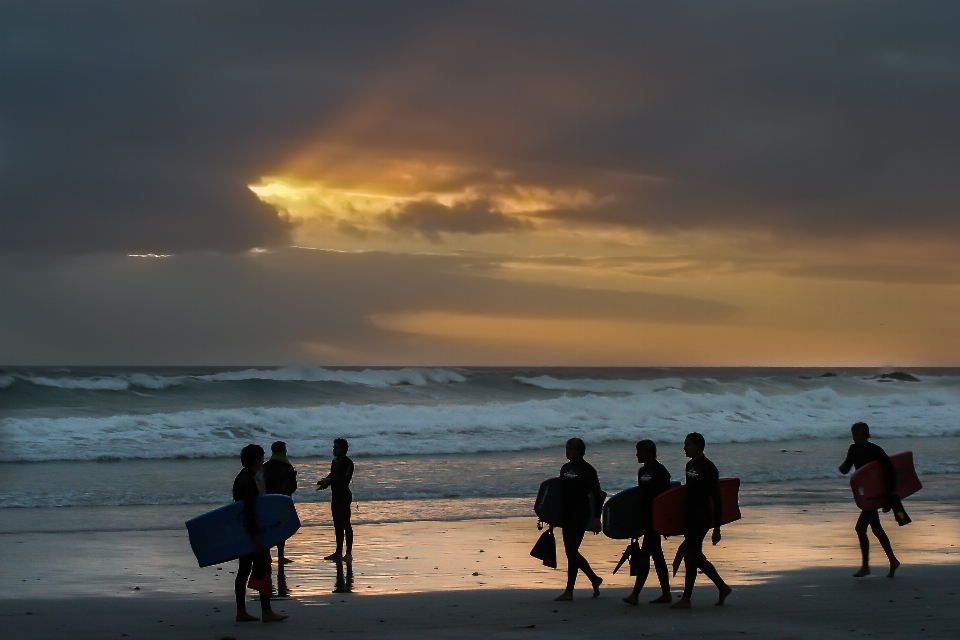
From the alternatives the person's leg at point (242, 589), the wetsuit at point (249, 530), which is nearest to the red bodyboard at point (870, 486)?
the wetsuit at point (249, 530)

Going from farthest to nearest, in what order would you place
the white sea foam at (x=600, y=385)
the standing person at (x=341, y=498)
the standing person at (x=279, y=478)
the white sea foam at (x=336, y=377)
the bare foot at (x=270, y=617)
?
the white sea foam at (x=600, y=385) → the white sea foam at (x=336, y=377) → the standing person at (x=341, y=498) → the standing person at (x=279, y=478) → the bare foot at (x=270, y=617)

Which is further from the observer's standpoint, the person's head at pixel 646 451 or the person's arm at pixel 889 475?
the person's arm at pixel 889 475

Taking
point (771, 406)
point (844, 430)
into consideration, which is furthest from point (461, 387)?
point (844, 430)

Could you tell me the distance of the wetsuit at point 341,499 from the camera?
39.6 ft

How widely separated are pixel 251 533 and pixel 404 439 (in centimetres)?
2045

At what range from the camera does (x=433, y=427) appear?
31.8 m

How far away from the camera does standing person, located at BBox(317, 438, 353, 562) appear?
39.6 ft

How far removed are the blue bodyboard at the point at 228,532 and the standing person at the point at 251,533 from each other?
0.07 meters

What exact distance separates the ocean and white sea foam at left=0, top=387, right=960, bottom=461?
3.1 inches

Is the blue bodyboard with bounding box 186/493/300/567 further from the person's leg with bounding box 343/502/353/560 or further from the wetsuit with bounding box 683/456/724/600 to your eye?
the wetsuit with bounding box 683/456/724/600

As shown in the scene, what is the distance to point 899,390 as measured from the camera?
69000 millimetres

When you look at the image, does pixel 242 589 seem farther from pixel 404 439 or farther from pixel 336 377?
pixel 336 377

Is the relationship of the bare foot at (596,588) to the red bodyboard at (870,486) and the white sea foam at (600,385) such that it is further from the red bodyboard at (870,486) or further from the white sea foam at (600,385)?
the white sea foam at (600,385)

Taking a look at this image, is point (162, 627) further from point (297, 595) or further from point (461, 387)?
point (461, 387)
